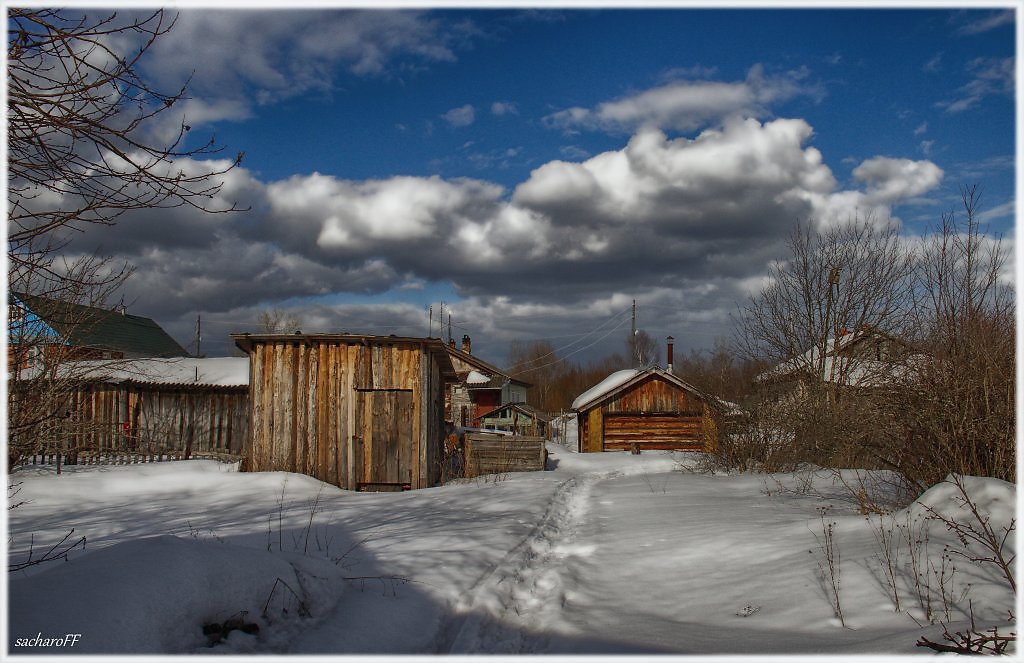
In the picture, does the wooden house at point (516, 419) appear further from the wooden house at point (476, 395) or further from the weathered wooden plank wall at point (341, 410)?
the weathered wooden plank wall at point (341, 410)

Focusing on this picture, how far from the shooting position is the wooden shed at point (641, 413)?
30.5 metres

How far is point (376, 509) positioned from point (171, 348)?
3737 cm

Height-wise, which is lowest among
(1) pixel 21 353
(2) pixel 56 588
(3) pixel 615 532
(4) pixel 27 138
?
(3) pixel 615 532

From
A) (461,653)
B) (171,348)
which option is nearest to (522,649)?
(461,653)

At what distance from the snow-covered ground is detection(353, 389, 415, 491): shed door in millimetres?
2958

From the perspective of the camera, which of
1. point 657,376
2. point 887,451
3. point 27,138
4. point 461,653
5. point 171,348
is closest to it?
point 27,138

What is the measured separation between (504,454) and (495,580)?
12.2m

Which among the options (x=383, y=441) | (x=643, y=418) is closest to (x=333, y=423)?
(x=383, y=441)

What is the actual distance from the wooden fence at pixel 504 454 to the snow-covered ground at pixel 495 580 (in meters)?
6.62

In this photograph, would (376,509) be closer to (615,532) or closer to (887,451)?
(615,532)

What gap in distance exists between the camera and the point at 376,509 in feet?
34.9

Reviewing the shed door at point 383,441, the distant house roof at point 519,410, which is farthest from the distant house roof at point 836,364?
the distant house roof at point 519,410

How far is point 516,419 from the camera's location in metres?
34.6

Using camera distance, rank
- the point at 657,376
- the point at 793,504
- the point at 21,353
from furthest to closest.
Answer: the point at 657,376 < the point at 793,504 < the point at 21,353
